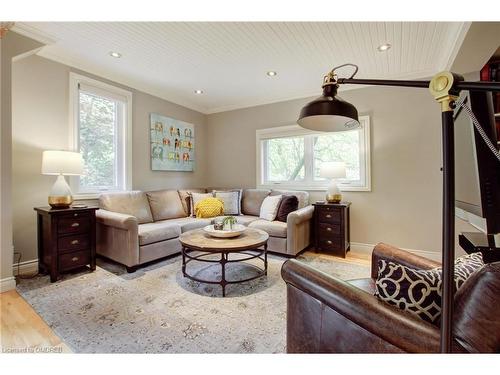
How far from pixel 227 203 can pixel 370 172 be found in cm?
217

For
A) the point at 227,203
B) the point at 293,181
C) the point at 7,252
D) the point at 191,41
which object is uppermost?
the point at 191,41

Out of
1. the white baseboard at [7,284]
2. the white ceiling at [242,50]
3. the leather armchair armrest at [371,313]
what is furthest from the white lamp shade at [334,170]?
the white baseboard at [7,284]

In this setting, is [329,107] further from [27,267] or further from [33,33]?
[27,267]

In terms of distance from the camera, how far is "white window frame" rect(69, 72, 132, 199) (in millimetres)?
2895

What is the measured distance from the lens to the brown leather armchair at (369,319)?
2.36ft

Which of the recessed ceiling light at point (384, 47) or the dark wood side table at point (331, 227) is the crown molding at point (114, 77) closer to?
the dark wood side table at point (331, 227)

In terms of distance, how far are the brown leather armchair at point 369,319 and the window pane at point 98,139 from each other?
3.03 meters

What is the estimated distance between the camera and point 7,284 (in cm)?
219

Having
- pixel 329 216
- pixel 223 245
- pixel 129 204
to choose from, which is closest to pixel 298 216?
pixel 329 216
